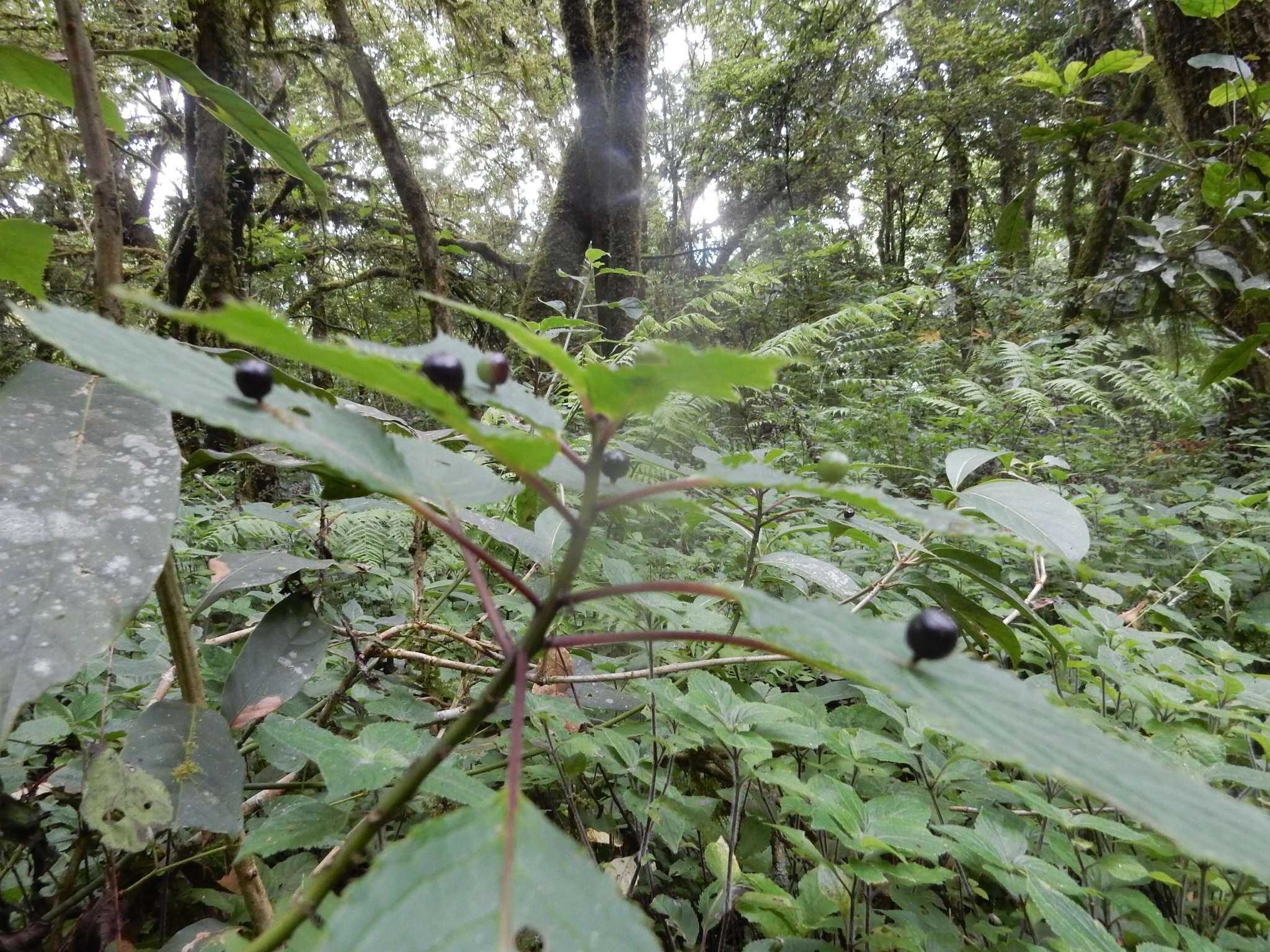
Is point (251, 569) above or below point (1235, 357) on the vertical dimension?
below

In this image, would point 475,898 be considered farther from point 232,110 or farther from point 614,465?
point 232,110

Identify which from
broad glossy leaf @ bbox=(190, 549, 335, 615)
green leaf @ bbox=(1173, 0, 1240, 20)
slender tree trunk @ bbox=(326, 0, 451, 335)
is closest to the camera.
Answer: broad glossy leaf @ bbox=(190, 549, 335, 615)

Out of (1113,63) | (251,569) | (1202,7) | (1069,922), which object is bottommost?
(1069,922)

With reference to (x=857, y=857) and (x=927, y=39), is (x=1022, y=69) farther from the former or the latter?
(x=857, y=857)

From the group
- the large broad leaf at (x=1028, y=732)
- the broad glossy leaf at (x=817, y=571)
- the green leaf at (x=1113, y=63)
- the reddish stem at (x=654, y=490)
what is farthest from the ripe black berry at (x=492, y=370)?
the green leaf at (x=1113, y=63)

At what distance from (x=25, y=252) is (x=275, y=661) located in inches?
21.0

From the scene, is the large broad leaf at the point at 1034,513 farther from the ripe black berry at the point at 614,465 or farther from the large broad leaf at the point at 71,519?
the large broad leaf at the point at 71,519

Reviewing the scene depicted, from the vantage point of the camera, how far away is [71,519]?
18.6 inches

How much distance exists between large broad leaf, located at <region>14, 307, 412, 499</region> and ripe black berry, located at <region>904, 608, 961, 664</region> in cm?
31

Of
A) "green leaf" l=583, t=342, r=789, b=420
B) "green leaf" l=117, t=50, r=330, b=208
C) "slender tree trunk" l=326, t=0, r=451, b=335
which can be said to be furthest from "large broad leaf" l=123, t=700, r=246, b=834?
"slender tree trunk" l=326, t=0, r=451, b=335

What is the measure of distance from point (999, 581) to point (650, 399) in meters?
0.73

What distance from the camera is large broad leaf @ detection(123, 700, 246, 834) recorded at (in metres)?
0.58

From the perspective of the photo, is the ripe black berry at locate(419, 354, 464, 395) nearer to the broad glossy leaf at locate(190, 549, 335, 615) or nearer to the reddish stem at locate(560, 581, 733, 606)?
the reddish stem at locate(560, 581, 733, 606)

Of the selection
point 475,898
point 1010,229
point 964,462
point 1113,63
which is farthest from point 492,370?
point 1010,229
